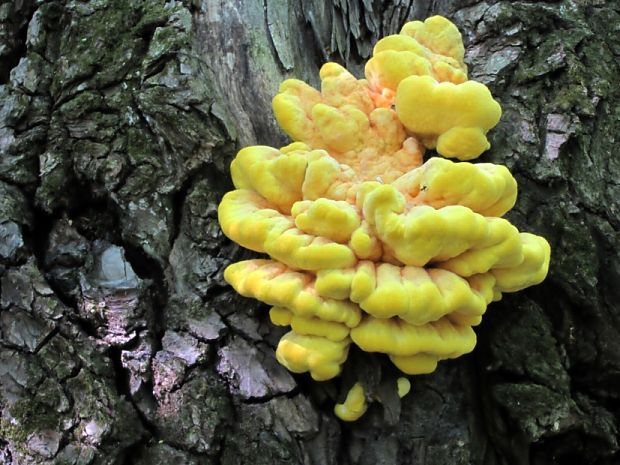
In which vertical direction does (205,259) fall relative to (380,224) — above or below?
below

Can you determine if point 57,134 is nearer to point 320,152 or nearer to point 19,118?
point 19,118

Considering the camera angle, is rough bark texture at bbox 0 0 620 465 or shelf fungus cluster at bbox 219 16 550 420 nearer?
shelf fungus cluster at bbox 219 16 550 420

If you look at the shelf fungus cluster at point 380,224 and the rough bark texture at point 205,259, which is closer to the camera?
the shelf fungus cluster at point 380,224

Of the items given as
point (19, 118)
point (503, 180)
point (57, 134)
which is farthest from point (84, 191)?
point (503, 180)

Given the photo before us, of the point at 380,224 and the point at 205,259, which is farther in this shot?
the point at 205,259
